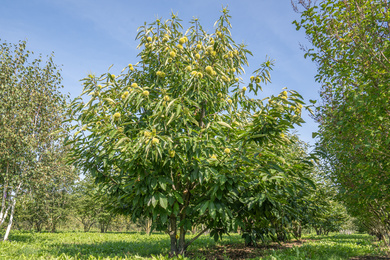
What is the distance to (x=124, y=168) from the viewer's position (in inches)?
174

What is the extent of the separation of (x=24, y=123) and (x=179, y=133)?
385 inches

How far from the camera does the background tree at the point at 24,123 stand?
35.1 feet

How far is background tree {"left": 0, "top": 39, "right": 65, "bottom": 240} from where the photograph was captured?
10703 millimetres

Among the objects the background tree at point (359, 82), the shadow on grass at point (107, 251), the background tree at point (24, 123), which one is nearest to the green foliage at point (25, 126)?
the background tree at point (24, 123)

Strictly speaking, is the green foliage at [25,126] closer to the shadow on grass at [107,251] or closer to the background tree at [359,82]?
the shadow on grass at [107,251]

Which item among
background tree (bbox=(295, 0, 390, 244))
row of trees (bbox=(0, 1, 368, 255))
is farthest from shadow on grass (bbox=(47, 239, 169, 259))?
background tree (bbox=(295, 0, 390, 244))

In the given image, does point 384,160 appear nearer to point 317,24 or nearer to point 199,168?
point 317,24

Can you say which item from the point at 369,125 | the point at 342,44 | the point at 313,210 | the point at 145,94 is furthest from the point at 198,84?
the point at 313,210

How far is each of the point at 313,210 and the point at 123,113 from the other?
7.47m

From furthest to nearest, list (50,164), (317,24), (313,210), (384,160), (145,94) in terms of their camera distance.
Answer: (50,164), (313,210), (317,24), (384,160), (145,94)

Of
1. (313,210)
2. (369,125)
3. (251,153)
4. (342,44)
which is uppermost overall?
(342,44)

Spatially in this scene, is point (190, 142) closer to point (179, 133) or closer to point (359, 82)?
point (179, 133)

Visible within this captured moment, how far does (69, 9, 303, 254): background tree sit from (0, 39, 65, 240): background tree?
23.6 feet

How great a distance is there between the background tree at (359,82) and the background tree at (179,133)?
4.15 ft
